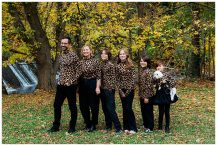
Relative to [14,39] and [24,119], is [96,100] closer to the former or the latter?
[24,119]

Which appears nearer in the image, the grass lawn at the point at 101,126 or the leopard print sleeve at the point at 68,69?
the grass lawn at the point at 101,126

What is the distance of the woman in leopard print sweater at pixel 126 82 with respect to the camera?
8188 mm

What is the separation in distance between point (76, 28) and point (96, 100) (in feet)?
24.1

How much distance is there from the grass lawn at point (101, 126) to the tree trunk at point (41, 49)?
2.39 metres

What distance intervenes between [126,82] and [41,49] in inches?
339

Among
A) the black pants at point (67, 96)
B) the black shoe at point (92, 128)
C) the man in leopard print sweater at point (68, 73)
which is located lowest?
the black shoe at point (92, 128)

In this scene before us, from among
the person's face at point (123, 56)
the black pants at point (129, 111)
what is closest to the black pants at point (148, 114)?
the black pants at point (129, 111)

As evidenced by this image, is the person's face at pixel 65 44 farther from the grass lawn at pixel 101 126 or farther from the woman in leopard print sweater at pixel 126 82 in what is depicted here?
the grass lawn at pixel 101 126

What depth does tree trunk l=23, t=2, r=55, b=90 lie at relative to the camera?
51.0 ft

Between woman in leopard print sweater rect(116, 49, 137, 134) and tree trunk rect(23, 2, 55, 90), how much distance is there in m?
7.97

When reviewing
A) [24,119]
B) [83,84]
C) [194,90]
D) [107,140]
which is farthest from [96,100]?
[194,90]

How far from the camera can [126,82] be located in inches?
323

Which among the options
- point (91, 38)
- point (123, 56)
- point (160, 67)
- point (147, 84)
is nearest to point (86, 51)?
point (123, 56)

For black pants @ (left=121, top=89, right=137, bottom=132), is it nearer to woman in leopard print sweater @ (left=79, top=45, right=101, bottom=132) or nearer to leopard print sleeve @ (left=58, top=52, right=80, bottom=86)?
woman in leopard print sweater @ (left=79, top=45, right=101, bottom=132)
